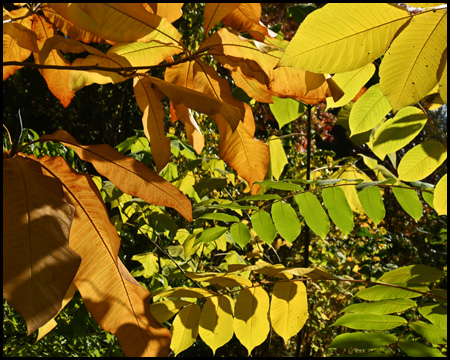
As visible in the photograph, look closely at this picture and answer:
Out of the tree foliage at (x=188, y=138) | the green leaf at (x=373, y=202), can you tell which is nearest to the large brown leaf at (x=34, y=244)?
the tree foliage at (x=188, y=138)

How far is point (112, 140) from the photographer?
18.7 feet

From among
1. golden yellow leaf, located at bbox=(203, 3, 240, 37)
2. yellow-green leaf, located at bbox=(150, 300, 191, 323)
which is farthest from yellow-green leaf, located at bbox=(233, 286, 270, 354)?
golden yellow leaf, located at bbox=(203, 3, 240, 37)

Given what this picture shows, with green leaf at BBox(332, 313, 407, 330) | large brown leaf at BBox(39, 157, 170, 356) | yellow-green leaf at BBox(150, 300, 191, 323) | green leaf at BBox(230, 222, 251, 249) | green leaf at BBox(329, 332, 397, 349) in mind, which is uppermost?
large brown leaf at BBox(39, 157, 170, 356)

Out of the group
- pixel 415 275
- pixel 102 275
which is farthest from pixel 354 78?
pixel 102 275

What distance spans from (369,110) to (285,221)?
408 millimetres

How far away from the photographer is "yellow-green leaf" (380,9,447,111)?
0.42 meters

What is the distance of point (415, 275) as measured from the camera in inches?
34.0

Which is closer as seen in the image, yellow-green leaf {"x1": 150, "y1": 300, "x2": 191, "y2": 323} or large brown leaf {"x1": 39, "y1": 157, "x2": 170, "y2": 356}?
large brown leaf {"x1": 39, "y1": 157, "x2": 170, "y2": 356}

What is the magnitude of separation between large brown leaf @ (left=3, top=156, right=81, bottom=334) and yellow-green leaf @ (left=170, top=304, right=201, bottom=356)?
60 centimetres

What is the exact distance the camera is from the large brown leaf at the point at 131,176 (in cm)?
59

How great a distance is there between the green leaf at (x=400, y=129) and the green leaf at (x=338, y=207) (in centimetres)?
22

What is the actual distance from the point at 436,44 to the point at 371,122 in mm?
498

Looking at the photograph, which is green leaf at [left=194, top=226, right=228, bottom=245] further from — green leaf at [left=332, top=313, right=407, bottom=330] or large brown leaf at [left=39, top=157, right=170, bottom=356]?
large brown leaf at [left=39, top=157, right=170, bottom=356]

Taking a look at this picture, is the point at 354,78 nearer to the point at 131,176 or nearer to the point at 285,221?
the point at 131,176
